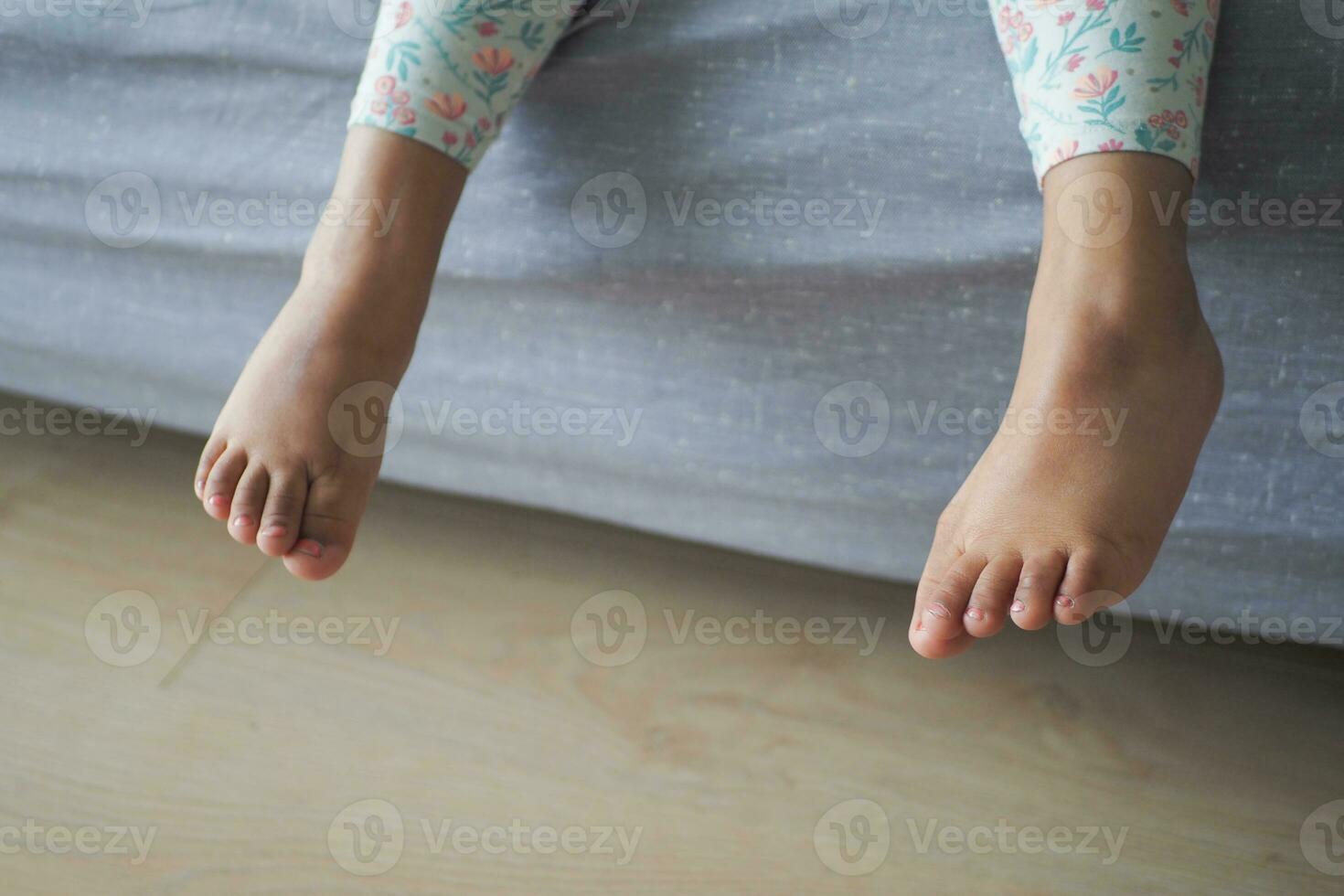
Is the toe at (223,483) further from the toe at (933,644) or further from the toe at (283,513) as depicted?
the toe at (933,644)

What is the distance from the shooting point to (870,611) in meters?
0.87

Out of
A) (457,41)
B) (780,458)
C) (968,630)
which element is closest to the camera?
(968,630)

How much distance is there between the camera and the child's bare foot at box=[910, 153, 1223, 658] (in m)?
0.56

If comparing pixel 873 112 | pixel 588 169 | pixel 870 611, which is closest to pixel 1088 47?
pixel 873 112

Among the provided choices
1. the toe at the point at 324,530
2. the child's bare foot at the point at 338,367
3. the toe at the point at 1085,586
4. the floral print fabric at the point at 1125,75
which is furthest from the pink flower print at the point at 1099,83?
the toe at the point at 324,530

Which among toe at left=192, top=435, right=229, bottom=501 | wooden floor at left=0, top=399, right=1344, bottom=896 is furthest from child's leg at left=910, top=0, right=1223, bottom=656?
toe at left=192, top=435, right=229, bottom=501

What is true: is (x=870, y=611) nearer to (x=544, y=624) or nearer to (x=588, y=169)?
(x=544, y=624)

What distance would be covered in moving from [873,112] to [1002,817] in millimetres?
445

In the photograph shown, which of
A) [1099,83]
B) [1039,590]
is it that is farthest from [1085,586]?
[1099,83]

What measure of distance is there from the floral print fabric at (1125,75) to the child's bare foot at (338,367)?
1.16 feet

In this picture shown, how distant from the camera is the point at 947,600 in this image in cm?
57

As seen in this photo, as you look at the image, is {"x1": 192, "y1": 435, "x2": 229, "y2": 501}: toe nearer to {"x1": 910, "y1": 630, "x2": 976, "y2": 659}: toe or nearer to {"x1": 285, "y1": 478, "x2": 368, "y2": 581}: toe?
{"x1": 285, "y1": 478, "x2": 368, "y2": 581}: toe

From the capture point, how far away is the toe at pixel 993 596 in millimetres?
558

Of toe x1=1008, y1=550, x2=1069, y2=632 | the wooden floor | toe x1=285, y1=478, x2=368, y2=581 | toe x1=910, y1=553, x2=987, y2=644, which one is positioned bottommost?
the wooden floor
